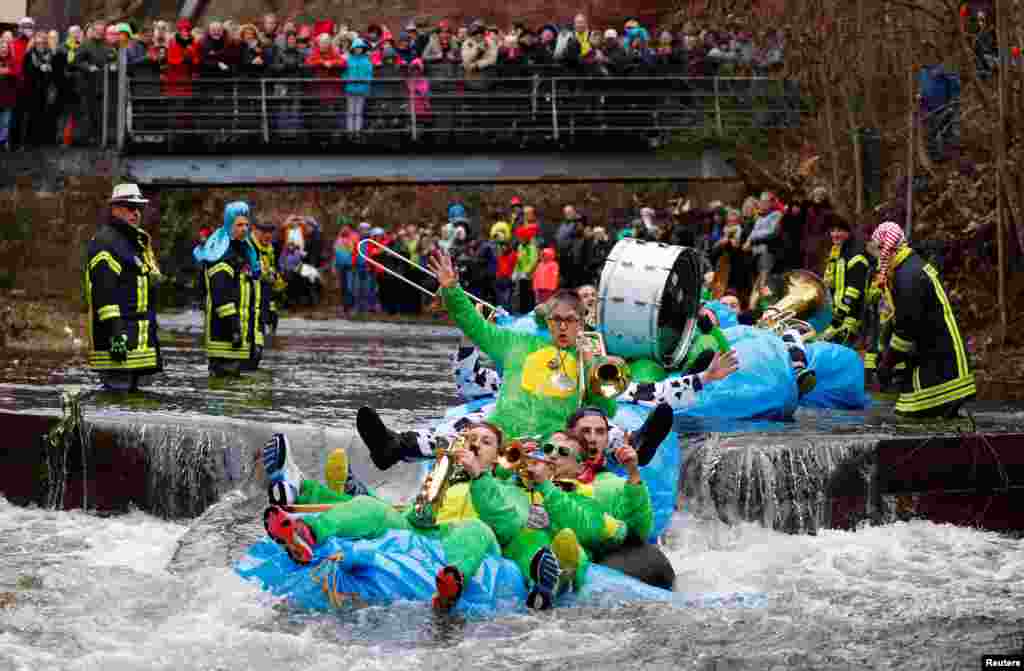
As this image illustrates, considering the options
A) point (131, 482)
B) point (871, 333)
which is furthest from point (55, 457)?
point (871, 333)

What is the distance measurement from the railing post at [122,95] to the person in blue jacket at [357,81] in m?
3.32

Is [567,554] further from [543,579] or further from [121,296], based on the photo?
[121,296]

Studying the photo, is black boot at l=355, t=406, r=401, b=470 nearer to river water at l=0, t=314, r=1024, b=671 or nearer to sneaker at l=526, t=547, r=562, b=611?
river water at l=0, t=314, r=1024, b=671

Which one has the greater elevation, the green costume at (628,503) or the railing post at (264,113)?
the railing post at (264,113)

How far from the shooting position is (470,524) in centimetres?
974

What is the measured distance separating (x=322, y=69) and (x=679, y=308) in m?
16.7

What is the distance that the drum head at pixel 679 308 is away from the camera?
1349 centimetres

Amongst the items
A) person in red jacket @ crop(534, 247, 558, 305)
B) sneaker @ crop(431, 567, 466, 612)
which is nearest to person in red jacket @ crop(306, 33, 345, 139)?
person in red jacket @ crop(534, 247, 558, 305)

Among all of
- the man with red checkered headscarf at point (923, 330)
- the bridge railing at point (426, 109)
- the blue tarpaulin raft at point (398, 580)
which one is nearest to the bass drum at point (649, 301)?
the man with red checkered headscarf at point (923, 330)

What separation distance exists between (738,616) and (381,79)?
20441 mm

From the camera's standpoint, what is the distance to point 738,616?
32.2 ft

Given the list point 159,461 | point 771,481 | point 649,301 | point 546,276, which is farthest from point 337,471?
point 546,276

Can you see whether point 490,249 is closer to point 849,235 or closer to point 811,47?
point 811,47

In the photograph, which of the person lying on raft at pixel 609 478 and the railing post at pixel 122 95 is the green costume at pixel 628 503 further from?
the railing post at pixel 122 95
